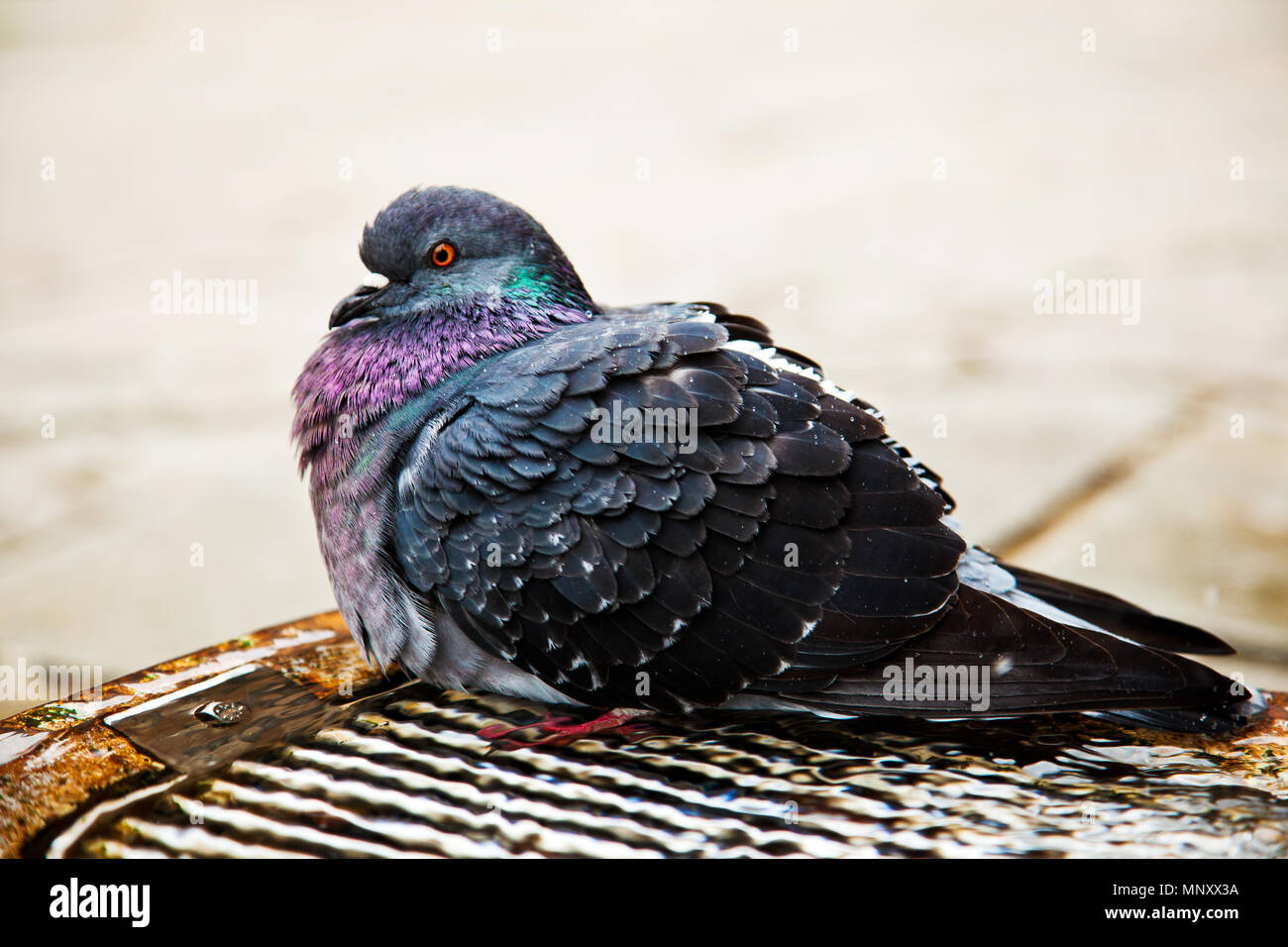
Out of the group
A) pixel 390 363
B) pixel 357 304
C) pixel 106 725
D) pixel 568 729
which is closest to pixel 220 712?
pixel 106 725

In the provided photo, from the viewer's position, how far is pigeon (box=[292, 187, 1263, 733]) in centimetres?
298

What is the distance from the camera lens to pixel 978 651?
2.98 metres

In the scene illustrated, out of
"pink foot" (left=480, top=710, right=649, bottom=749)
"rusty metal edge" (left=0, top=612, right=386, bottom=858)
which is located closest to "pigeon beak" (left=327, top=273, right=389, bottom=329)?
"rusty metal edge" (left=0, top=612, right=386, bottom=858)

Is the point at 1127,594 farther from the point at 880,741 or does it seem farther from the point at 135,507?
the point at 135,507

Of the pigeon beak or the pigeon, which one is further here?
the pigeon beak

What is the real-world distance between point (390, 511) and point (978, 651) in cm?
160

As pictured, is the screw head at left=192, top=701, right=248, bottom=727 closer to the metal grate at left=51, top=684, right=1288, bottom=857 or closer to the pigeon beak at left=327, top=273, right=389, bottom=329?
the metal grate at left=51, top=684, right=1288, bottom=857

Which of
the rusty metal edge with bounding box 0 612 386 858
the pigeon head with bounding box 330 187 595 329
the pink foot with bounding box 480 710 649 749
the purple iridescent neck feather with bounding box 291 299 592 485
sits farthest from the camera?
the pigeon head with bounding box 330 187 595 329

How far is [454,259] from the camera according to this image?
3.54 metres

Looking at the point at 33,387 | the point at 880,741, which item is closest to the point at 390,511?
the point at 880,741

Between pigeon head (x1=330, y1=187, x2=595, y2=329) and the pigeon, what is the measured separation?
30 centimetres

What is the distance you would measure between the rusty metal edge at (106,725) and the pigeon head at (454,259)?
102cm

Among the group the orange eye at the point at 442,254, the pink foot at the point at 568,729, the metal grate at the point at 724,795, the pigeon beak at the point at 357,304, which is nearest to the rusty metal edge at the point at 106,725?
the metal grate at the point at 724,795

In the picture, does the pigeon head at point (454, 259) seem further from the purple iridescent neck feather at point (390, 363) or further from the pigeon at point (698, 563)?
the pigeon at point (698, 563)
